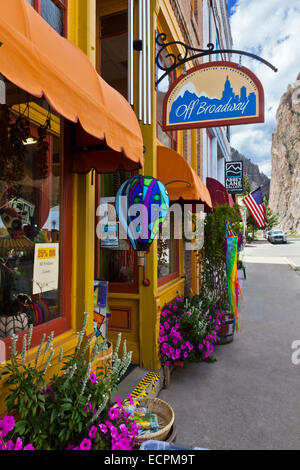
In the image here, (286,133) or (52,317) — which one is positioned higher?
(286,133)

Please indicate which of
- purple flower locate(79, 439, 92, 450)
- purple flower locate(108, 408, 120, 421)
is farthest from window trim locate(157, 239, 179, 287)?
purple flower locate(79, 439, 92, 450)

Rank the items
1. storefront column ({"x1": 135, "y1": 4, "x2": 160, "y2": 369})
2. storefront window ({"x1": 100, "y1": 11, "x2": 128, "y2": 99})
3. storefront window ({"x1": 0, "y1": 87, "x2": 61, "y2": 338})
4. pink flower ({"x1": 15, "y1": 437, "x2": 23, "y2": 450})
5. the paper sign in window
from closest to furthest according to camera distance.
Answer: pink flower ({"x1": 15, "y1": 437, "x2": 23, "y2": 450}) < storefront window ({"x1": 0, "y1": 87, "x2": 61, "y2": 338}) < the paper sign in window < storefront column ({"x1": 135, "y1": 4, "x2": 160, "y2": 369}) < storefront window ({"x1": 100, "y1": 11, "x2": 128, "y2": 99})

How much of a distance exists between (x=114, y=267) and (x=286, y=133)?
93284 millimetres

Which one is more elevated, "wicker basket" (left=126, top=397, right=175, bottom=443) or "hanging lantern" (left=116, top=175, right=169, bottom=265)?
"hanging lantern" (left=116, top=175, right=169, bottom=265)

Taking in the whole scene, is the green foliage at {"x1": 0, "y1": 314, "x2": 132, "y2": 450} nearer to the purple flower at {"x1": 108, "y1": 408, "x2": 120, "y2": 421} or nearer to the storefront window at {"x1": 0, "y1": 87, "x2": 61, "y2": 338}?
the purple flower at {"x1": 108, "y1": 408, "x2": 120, "y2": 421}

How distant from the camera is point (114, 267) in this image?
465cm

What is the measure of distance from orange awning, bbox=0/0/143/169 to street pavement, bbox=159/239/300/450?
278 cm

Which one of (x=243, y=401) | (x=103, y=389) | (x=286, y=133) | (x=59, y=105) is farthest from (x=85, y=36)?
(x=286, y=133)

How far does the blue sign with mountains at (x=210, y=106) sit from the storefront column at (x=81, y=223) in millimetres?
2059

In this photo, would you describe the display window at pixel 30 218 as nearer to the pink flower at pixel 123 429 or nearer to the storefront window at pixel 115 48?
the pink flower at pixel 123 429

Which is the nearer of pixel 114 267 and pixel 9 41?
pixel 9 41

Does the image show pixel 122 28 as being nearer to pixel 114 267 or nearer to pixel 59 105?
pixel 114 267

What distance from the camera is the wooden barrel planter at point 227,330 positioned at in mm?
5668

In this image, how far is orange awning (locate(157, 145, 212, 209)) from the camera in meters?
4.60
